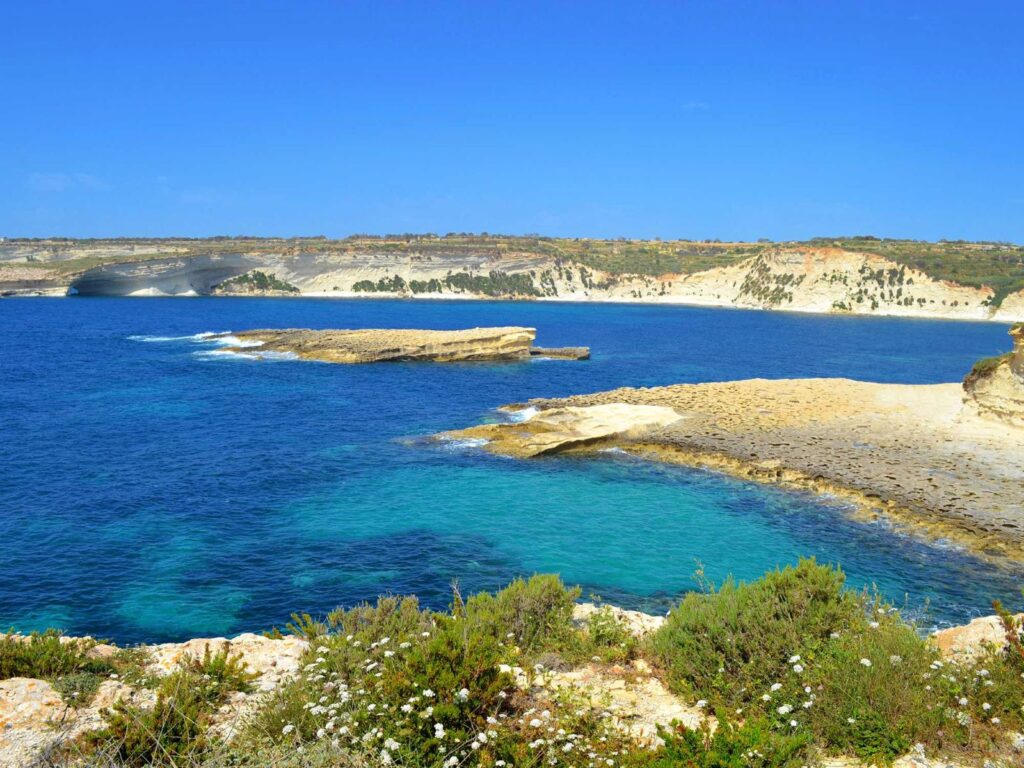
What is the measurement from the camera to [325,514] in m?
20.7

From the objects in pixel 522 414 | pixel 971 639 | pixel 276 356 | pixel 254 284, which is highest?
pixel 254 284

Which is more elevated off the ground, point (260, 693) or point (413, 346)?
point (413, 346)

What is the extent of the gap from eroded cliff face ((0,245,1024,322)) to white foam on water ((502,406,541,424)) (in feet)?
304

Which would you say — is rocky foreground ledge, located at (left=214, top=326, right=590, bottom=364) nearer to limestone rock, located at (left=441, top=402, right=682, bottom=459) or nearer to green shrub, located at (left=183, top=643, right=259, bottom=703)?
limestone rock, located at (left=441, top=402, right=682, bottom=459)

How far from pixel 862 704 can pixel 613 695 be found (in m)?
2.69

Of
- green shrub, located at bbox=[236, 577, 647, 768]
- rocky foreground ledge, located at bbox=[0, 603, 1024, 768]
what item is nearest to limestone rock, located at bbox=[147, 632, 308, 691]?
rocky foreground ledge, located at bbox=[0, 603, 1024, 768]

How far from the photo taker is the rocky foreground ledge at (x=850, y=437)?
20797 millimetres

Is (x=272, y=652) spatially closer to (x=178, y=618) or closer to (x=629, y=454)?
(x=178, y=618)

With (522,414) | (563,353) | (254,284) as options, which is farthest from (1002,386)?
(254,284)

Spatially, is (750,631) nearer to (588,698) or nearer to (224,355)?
(588,698)

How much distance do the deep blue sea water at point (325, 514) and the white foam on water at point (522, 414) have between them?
0.95 metres

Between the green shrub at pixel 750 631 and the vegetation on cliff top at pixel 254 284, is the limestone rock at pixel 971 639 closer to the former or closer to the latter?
the green shrub at pixel 750 631

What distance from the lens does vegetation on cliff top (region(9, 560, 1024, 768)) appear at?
6.57 meters

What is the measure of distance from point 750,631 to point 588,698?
2181 mm
